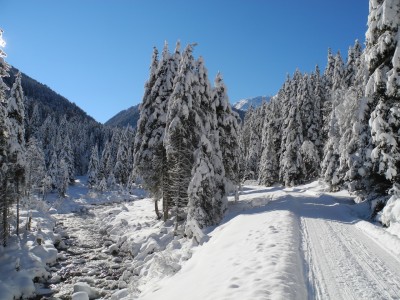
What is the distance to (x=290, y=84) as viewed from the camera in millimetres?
55250

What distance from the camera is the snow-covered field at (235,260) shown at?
9328 mm

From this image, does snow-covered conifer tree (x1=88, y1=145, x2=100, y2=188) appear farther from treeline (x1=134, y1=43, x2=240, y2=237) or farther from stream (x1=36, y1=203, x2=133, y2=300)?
treeline (x1=134, y1=43, x2=240, y2=237)

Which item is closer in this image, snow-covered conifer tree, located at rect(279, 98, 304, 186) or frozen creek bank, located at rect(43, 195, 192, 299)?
frozen creek bank, located at rect(43, 195, 192, 299)

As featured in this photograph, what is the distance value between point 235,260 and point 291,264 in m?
2.17

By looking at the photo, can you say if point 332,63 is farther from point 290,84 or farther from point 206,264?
point 206,264

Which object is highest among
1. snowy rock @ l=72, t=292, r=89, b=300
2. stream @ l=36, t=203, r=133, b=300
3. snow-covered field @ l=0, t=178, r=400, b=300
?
snow-covered field @ l=0, t=178, r=400, b=300

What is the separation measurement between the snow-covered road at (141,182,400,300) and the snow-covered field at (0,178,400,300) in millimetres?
29

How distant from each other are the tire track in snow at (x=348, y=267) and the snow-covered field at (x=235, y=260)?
1.1 inches

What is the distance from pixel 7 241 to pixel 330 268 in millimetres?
23931

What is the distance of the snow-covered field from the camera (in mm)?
9328

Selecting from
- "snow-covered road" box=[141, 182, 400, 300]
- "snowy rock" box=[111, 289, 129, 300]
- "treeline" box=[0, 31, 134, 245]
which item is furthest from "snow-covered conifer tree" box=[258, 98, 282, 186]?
"snowy rock" box=[111, 289, 129, 300]

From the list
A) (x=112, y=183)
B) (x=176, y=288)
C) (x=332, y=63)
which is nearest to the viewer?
(x=176, y=288)

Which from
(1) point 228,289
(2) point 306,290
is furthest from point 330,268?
(1) point 228,289

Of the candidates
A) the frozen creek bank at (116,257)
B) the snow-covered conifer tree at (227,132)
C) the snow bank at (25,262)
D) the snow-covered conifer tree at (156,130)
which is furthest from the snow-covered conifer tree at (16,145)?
the snow-covered conifer tree at (227,132)
